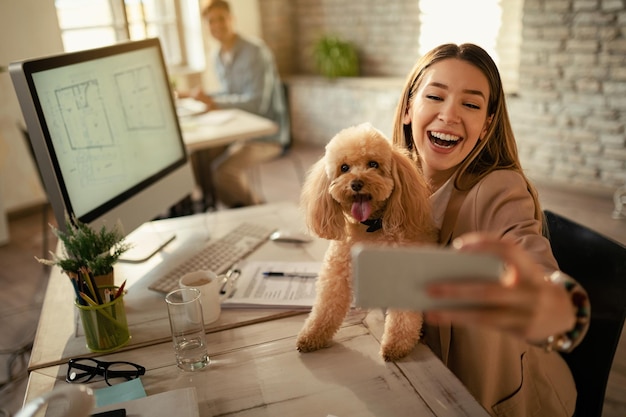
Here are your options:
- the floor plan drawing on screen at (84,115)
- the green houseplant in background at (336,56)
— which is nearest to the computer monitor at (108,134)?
the floor plan drawing on screen at (84,115)

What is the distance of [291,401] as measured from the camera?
979 millimetres

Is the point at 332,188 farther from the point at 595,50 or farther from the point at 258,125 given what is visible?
the point at 595,50

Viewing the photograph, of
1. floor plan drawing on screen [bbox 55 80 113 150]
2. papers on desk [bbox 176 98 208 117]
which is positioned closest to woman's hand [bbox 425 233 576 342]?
floor plan drawing on screen [bbox 55 80 113 150]

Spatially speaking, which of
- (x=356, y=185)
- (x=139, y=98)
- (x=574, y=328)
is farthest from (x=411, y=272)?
(x=139, y=98)

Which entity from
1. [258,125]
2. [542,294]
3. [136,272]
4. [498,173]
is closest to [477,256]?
[542,294]

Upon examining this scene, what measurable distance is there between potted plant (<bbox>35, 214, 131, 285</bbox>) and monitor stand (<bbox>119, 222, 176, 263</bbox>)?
1.20 feet

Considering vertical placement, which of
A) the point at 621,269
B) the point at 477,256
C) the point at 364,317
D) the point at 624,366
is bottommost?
the point at 624,366

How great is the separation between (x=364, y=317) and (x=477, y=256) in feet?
2.21

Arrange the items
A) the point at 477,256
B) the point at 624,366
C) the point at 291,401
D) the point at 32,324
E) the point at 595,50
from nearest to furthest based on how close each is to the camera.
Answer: the point at 477,256
the point at 291,401
the point at 624,366
the point at 32,324
the point at 595,50

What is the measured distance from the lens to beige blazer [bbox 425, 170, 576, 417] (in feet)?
3.69

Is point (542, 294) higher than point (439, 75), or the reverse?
point (439, 75)

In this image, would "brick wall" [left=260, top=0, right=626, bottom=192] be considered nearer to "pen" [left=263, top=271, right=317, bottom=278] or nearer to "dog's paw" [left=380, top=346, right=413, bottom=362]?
"pen" [left=263, top=271, right=317, bottom=278]

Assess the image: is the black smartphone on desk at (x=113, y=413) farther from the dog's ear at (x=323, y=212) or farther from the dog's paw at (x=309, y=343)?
the dog's ear at (x=323, y=212)

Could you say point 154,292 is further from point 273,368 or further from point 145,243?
point 273,368
